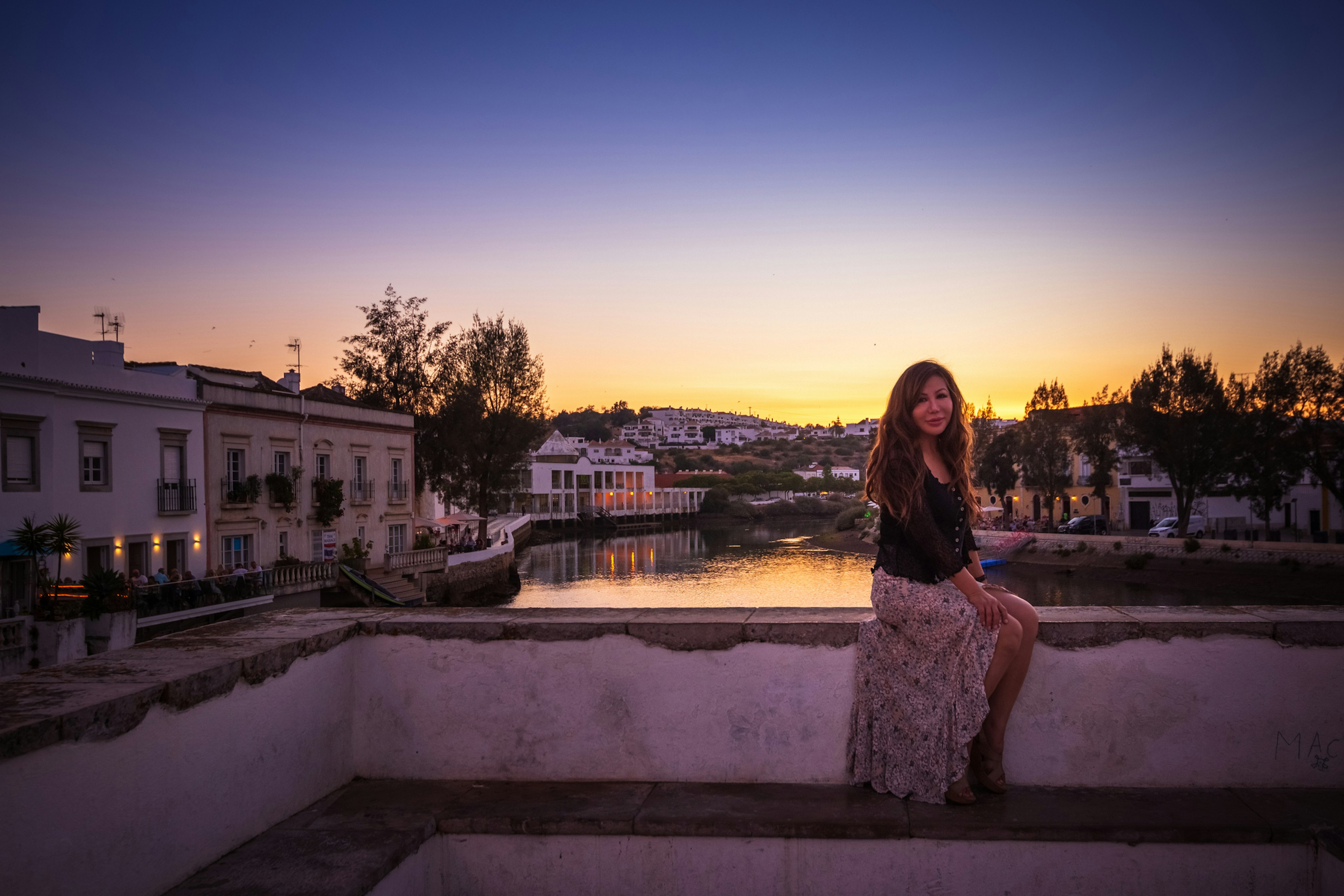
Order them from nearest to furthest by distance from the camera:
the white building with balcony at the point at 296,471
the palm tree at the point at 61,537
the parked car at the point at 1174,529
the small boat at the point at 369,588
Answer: the palm tree at the point at 61,537 < the white building with balcony at the point at 296,471 < the small boat at the point at 369,588 < the parked car at the point at 1174,529

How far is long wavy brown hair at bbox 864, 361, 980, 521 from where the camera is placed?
107 inches

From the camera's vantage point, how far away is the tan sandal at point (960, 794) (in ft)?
8.84

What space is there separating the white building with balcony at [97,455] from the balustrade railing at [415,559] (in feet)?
25.8

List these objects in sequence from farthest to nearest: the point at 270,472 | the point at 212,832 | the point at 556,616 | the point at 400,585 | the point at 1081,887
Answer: the point at 400,585 < the point at 270,472 < the point at 556,616 < the point at 1081,887 < the point at 212,832

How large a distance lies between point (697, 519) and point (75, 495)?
7863 centimetres

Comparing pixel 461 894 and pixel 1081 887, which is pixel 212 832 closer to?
pixel 461 894

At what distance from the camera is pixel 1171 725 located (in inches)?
112

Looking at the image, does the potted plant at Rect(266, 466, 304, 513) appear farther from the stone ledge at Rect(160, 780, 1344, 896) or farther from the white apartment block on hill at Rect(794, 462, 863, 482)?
the white apartment block on hill at Rect(794, 462, 863, 482)

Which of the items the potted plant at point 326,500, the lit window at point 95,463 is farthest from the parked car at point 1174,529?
the lit window at point 95,463

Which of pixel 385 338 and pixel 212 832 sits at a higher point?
pixel 385 338

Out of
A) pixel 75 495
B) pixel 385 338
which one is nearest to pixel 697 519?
pixel 385 338

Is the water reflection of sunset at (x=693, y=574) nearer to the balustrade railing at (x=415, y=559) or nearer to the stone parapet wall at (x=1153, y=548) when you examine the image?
the balustrade railing at (x=415, y=559)

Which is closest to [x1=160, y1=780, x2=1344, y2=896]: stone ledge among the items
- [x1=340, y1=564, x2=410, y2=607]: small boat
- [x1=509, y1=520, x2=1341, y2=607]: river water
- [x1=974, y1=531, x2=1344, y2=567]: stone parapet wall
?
[x1=509, y1=520, x2=1341, y2=607]: river water

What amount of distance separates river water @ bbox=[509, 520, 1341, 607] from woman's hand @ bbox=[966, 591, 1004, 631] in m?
18.5
